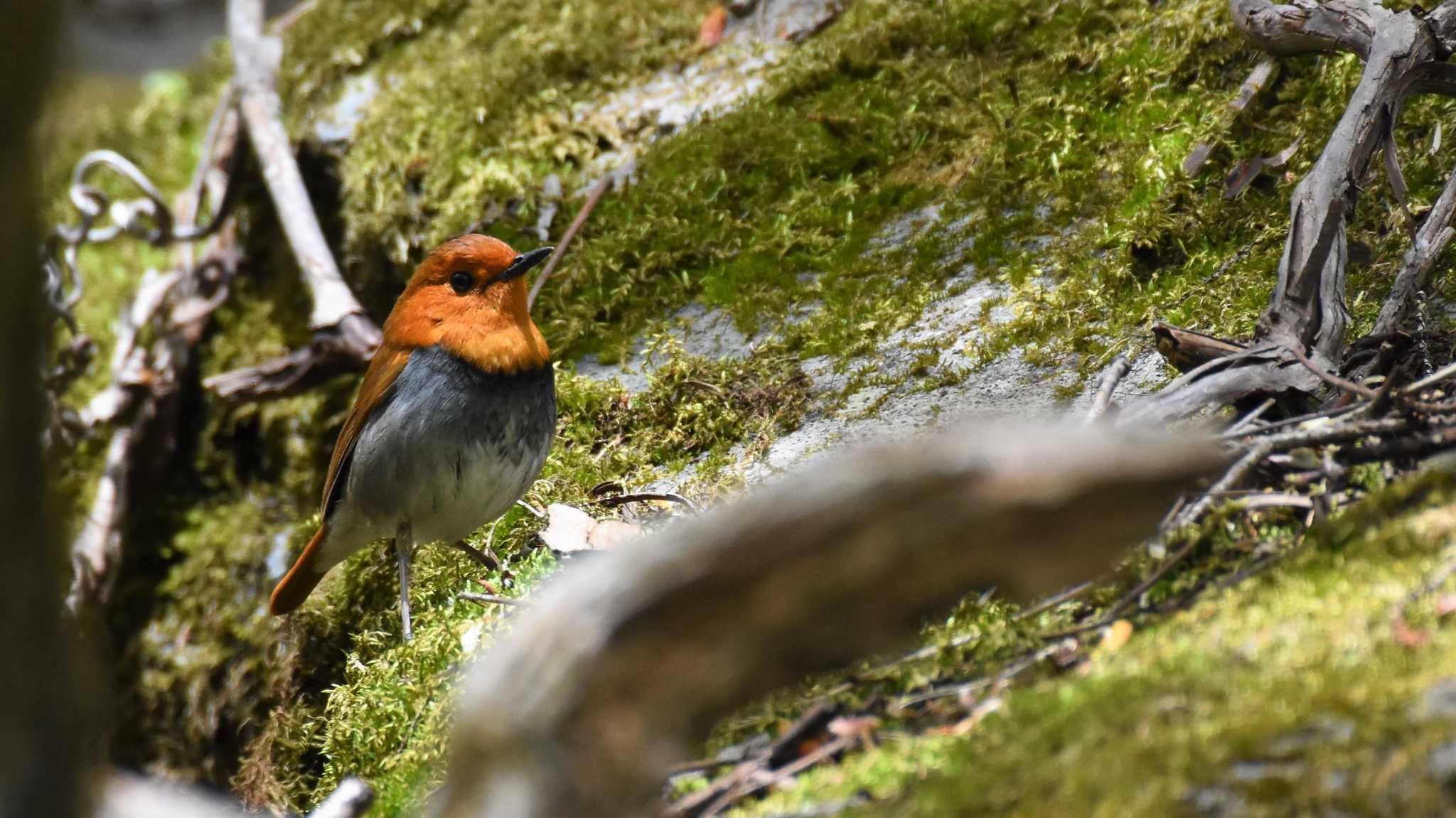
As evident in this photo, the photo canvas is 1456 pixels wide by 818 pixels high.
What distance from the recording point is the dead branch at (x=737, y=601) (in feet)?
4.73

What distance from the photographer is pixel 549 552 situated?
3270 millimetres

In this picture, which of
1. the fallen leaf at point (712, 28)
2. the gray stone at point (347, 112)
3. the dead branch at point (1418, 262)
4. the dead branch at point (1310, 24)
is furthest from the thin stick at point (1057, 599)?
the gray stone at point (347, 112)

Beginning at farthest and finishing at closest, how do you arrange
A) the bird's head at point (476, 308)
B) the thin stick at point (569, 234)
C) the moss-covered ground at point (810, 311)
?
the thin stick at point (569, 234) → the bird's head at point (476, 308) → the moss-covered ground at point (810, 311)

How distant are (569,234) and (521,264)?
0.56 metres

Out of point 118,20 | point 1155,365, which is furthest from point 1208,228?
point 118,20

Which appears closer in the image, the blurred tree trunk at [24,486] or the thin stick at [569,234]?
the blurred tree trunk at [24,486]

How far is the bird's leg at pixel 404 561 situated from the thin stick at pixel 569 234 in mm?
957

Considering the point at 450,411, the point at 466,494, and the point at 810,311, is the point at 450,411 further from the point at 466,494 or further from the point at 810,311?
the point at 810,311

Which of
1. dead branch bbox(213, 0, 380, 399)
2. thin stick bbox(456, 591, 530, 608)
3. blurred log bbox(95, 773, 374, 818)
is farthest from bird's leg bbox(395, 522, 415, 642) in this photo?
blurred log bbox(95, 773, 374, 818)

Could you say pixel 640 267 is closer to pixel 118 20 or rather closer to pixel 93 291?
pixel 93 291

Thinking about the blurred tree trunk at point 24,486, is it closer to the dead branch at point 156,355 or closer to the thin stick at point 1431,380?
the thin stick at point 1431,380

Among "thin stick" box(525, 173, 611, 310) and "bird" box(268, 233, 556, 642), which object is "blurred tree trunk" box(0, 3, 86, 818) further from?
"thin stick" box(525, 173, 611, 310)

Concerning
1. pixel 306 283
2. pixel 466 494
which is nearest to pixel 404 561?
pixel 466 494

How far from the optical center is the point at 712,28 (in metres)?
4.92
